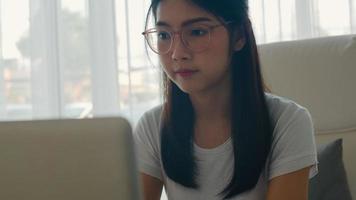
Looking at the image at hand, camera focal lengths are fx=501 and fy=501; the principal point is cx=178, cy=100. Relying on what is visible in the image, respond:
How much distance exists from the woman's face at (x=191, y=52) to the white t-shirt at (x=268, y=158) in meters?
0.16

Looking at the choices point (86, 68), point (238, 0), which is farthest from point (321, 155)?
point (86, 68)

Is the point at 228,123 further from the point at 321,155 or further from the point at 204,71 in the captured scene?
the point at 321,155

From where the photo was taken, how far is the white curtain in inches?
84.6

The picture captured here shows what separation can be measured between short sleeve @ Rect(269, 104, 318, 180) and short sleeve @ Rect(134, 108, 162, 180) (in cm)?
25

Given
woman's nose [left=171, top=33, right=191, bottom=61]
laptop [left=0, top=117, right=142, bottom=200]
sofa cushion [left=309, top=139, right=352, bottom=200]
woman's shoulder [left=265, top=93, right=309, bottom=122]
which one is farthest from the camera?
sofa cushion [left=309, top=139, right=352, bottom=200]

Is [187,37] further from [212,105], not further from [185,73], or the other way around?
[212,105]

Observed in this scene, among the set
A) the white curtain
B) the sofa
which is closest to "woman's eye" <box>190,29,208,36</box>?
the sofa

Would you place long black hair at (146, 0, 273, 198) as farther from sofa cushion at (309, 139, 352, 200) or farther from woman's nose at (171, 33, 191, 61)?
sofa cushion at (309, 139, 352, 200)

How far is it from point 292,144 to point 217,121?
0.18 meters

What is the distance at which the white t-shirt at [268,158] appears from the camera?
987 mm

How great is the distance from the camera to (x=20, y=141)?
423mm

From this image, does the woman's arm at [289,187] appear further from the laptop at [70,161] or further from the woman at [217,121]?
the laptop at [70,161]

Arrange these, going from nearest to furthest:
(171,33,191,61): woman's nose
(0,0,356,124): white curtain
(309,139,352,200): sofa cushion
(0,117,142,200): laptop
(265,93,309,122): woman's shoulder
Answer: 1. (0,117,142,200): laptop
2. (171,33,191,61): woman's nose
3. (265,93,309,122): woman's shoulder
4. (309,139,352,200): sofa cushion
5. (0,0,356,124): white curtain

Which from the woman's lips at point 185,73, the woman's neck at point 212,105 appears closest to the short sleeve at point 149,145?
the woman's neck at point 212,105
